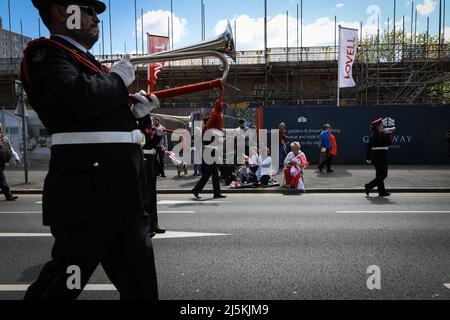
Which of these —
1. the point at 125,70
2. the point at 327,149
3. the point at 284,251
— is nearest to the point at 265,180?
the point at 327,149

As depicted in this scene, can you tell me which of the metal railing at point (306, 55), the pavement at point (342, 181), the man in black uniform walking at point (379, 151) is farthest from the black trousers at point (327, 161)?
the metal railing at point (306, 55)

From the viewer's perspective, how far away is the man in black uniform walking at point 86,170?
182 cm

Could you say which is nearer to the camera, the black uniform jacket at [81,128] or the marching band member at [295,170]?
the black uniform jacket at [81,128]

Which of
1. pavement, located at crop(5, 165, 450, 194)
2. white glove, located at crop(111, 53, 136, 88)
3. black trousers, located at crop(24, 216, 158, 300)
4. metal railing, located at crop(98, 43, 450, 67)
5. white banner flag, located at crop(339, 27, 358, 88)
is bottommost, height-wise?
pavement, located at crop(5, 165, 450, 194)

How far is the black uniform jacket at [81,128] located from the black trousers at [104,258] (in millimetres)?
65

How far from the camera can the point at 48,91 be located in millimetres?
1745

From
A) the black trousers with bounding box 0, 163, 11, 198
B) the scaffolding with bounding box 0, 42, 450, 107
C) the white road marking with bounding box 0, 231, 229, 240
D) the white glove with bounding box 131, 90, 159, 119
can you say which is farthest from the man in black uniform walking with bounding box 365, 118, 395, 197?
the scaffolding with bounding box 0, 42, 450, 107

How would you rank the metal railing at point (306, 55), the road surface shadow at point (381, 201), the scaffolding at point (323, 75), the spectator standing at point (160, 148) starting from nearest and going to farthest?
the spectator standing at point (160, 148), the road surface shadow at point (381, 201), the scaffolding at point (323, 75), the metal railing at point (306, 55)

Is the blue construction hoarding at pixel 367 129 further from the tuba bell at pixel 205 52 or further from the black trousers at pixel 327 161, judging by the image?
the tuba bell at pixel 205 52

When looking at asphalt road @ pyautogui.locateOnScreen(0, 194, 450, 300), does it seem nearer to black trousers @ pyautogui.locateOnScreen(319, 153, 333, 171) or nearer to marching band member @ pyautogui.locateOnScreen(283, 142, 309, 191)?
marching band member @ pyautogui.locateOnScreen(283, 142, 309, 191)

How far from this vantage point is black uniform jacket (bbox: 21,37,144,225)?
1765 mm

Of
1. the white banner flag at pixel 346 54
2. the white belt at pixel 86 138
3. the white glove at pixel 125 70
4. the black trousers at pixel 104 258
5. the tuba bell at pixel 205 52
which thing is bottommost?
the black trousers at pixel 104 258

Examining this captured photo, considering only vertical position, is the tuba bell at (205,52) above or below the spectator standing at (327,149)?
above
